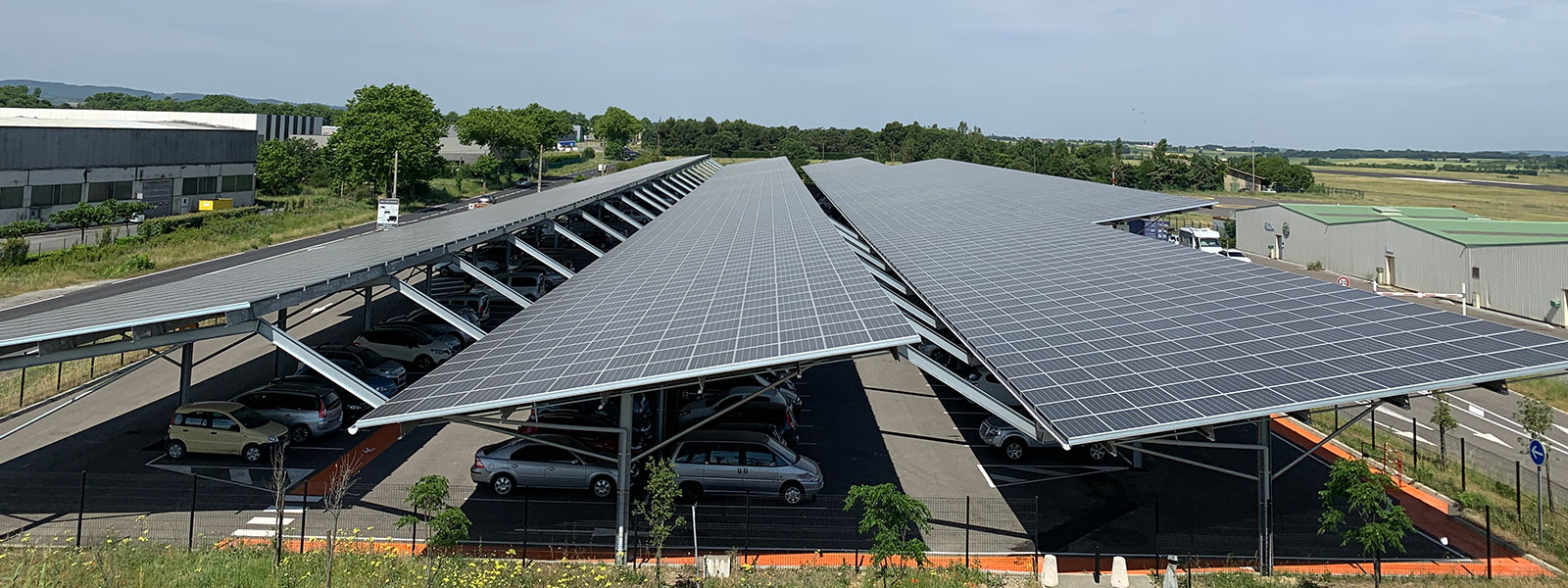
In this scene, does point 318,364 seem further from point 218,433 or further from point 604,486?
point 604,486

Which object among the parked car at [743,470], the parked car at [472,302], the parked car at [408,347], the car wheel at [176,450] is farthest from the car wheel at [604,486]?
the parked car at [472,302]

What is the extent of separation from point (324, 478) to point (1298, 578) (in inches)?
727

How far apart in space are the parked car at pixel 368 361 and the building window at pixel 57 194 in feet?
153

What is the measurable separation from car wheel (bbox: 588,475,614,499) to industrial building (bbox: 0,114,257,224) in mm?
56361

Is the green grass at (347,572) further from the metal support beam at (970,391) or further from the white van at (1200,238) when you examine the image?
the white van at (1200,238)

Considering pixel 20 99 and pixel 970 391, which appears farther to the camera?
pixel 20 99

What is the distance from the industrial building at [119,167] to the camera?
53688mm

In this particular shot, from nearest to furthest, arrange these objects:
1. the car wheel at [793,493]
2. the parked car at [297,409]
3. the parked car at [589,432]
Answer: the car wheel at [793,493] < the parked car at [589,432] < the parked car at [297,409]

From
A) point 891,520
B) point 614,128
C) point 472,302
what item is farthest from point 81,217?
point 614,128

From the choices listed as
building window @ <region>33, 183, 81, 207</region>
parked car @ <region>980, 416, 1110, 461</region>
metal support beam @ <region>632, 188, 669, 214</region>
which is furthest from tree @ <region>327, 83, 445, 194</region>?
parked car @ <region>980, 416, 1110, 461</region>

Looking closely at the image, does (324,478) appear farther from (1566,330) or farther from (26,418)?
(1566,330)

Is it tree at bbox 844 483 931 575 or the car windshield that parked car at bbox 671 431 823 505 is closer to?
tree at bbox 844 483 931 575

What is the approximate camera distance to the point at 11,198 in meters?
53.4

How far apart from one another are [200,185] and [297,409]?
60808 millimetres
